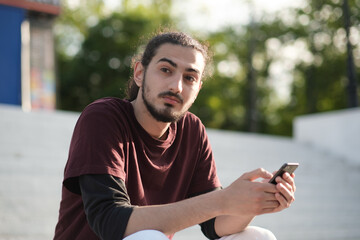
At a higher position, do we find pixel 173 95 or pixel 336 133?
pixel 173 95

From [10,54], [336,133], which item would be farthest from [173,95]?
[10,54]

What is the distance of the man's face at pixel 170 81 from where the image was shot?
2035mm

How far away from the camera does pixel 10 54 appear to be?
435 inches

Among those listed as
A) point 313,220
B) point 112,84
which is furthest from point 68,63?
point 313,220

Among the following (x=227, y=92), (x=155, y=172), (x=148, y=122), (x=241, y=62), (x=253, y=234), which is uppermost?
(x=241, y=62)

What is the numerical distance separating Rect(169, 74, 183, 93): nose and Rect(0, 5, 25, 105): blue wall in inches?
387

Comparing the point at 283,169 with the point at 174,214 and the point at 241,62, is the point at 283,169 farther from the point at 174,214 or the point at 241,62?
the point at 241,62

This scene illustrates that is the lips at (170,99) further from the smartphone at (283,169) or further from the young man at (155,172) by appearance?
the smartphone at (283,169)

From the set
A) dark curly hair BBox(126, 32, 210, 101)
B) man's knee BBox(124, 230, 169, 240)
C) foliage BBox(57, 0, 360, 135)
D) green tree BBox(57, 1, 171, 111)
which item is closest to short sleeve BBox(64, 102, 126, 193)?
man's knee BBox(124, 230, 169, 240)

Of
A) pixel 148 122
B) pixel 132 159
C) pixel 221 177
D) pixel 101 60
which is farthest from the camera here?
pixel 101 60

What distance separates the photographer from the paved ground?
13.1ft

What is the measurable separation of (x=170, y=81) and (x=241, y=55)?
77.0 feet

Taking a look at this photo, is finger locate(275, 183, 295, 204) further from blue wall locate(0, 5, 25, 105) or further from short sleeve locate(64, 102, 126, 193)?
blue wall locate(0, 5, 25, 105)

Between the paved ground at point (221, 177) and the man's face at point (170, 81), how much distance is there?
220cm
